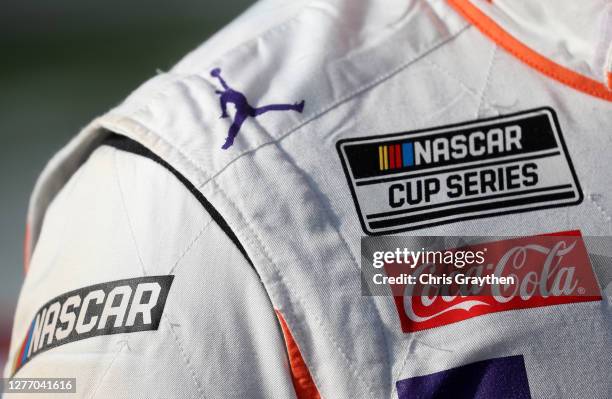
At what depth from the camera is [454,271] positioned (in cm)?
63

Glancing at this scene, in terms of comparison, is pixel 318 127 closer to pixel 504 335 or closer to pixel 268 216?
pixel 268 216

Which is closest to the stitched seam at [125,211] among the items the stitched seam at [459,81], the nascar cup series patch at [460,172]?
the nascar cup series patch at [460,172]

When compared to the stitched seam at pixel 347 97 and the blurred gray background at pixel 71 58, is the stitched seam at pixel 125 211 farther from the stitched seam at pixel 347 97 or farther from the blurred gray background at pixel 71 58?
the blurred gray background at pixel 71 58

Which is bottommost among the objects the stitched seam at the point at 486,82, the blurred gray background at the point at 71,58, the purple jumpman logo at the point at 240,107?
the stitched seam at the point at 486,82

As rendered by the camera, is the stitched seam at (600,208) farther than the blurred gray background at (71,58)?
No

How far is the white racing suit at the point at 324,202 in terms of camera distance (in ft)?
1.90

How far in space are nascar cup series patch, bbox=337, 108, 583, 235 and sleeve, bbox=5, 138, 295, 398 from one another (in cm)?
11

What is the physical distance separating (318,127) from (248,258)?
124mm

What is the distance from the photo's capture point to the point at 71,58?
3.78 metres

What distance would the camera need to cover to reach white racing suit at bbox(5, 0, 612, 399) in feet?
1.90

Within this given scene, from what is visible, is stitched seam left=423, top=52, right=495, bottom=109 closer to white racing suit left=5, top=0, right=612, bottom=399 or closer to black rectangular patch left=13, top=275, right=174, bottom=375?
white racing suit left=5, top=0, right=612, bottom=399

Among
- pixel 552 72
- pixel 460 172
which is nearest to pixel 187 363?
pixel 460 172

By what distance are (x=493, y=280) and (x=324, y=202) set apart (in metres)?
0.14

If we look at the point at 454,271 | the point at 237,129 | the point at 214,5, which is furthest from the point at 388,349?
the point at 214,5
